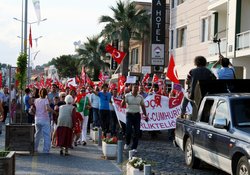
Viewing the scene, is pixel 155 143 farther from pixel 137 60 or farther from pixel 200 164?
pixel 137 60

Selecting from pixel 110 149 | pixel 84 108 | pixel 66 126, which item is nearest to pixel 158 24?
pixel 84 108

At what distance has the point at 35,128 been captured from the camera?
43.3 feet

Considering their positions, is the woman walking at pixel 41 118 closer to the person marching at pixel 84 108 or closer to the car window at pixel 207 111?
the person marching at pixel 84 108

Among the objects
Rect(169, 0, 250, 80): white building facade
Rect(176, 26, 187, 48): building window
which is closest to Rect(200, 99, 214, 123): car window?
Rect(169, 0, 250, 80): white building facade

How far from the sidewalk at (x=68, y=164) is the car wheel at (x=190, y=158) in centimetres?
161

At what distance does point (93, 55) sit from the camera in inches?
2478

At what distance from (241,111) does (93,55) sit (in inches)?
2151

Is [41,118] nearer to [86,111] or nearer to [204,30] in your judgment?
[86,111]

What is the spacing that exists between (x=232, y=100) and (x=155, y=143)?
702 cm

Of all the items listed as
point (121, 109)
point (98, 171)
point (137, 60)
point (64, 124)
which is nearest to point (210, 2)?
point (121, 109)

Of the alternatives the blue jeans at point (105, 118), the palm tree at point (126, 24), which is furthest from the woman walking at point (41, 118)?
the palm tree at point (126, 24)

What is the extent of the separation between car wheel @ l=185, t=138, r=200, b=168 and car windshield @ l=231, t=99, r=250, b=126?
206 cm

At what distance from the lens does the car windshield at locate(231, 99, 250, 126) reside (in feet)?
28.3

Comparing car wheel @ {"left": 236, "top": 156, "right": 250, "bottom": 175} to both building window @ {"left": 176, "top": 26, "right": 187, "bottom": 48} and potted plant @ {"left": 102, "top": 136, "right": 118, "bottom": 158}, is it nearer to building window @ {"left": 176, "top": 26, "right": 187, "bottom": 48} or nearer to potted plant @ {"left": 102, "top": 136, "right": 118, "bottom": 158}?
potted plant @ {"left": 102, "top": 136, "right": 118, "bottom": 158}
